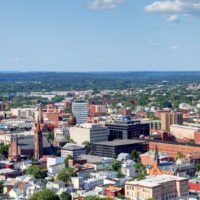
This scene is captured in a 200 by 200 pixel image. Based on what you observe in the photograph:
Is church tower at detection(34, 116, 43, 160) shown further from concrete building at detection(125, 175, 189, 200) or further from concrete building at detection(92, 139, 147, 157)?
concrete building at detection(125, 175, 189, 200)

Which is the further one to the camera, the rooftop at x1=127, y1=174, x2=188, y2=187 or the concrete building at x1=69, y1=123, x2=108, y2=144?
the concrete building at x1=69, y1=123, x2=108, y2=144

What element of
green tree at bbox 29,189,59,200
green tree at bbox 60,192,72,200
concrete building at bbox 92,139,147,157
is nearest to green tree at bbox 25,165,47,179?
green tree at bbox 60,192,72,200

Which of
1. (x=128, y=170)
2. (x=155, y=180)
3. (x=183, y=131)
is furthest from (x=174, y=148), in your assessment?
(x=155, y=180)

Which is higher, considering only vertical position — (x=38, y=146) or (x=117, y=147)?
(x=38, y=146)

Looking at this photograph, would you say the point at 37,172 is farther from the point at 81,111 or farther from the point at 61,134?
the point at 81,111

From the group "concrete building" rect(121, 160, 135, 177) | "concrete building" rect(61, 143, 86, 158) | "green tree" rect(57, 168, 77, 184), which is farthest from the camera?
"concrete building" rect(61, 143, 86, 158)

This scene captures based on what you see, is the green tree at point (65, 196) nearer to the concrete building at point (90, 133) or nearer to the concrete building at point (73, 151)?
the concrete building at point (73, 151)
